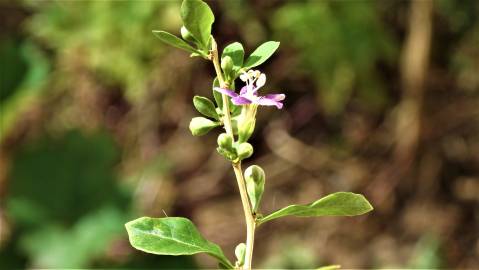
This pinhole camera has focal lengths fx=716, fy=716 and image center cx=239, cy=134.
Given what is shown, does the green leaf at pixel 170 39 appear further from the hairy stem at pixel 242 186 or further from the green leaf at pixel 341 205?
the green leaf at pixel 341 205

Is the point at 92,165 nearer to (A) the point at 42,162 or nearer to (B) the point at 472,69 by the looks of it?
(A) the point at 42,162

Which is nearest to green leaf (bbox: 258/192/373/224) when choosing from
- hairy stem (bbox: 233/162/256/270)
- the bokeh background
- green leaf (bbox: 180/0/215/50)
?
hairy stem (bbox: 233/162/256/270)

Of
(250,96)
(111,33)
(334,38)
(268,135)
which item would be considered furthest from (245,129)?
(268,135)

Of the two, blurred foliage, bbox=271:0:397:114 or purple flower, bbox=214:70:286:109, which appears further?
blurred foliage, bbox=271:0:397:114

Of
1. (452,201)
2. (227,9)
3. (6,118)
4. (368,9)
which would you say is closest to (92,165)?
(6,118)

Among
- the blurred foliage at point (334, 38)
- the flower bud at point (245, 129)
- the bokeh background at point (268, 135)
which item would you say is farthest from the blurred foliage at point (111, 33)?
the flower bud at point (245, 129)

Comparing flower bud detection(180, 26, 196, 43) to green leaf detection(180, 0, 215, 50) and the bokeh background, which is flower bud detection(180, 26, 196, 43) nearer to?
green leaf detection(180, 0, 215, 50)

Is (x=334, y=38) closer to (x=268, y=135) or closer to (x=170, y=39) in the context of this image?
(x=268, y=135)
